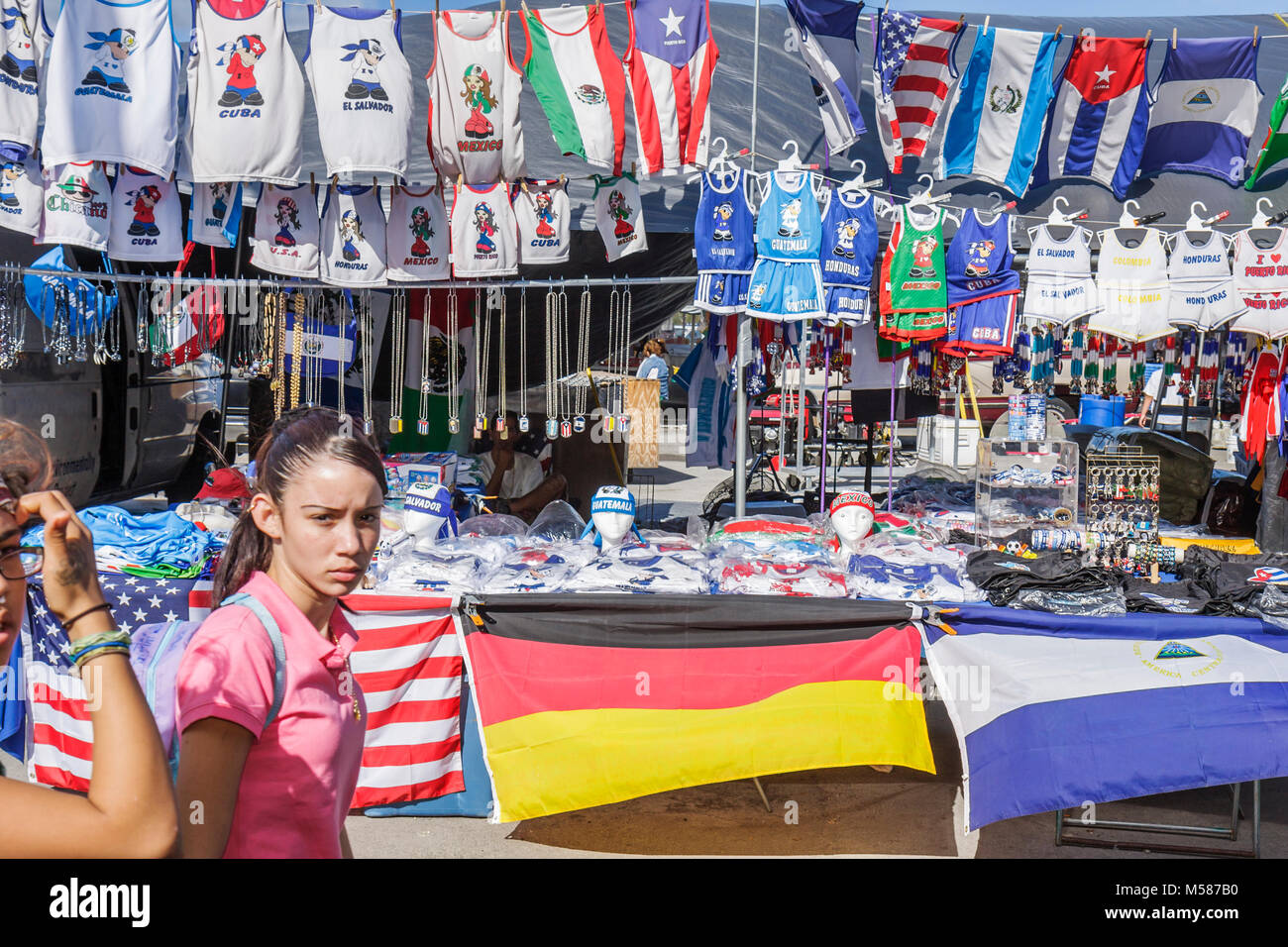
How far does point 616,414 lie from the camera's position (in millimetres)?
6820

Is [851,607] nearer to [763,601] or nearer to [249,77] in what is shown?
[763,601]

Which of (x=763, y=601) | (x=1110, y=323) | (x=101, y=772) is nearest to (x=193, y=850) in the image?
(x=101, y=772)

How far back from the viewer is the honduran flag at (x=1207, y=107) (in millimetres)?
6074

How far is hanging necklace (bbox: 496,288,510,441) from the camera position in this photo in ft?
21.3

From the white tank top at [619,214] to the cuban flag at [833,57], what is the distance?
1182 mm

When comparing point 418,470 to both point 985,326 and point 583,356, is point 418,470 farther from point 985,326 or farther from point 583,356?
point 985,326

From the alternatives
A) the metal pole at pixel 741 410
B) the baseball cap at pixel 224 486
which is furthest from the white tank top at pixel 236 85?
the metal pole at pixel 741 410

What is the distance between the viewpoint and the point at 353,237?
5.91 metres

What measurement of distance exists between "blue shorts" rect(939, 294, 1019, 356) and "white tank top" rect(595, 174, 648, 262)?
6.47ft

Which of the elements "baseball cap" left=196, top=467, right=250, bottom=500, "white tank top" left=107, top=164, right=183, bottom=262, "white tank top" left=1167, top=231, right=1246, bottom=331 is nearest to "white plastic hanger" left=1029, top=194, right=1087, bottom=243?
"white tank top" left=1167, top=231, right=1246, bottom=331

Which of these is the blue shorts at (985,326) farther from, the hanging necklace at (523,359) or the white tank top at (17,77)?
the white tank top at (17,77)

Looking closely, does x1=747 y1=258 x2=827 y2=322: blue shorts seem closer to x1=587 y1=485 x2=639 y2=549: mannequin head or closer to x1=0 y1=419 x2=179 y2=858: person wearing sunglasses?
x1=587 y1=485 x2=639 y2=549: mannequin head

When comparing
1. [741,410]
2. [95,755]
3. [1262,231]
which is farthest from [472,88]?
[95,755]

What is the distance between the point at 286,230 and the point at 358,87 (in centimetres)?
99
